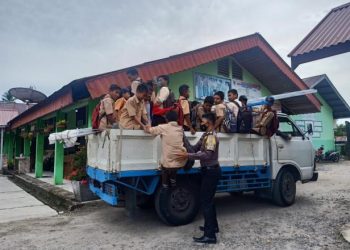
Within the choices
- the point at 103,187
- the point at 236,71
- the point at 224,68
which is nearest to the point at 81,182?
the point at 103,187

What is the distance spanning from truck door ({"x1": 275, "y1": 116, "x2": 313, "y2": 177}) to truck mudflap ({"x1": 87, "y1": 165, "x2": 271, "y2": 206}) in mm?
554

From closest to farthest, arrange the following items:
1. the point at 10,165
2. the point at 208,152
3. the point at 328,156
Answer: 1. the point at 208,152
2. the point at 10,165
3. the point at 328,156

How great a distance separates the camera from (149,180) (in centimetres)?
484

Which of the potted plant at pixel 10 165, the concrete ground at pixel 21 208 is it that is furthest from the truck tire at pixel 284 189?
the potted plant at pixel 10 165

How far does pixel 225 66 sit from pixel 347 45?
7228 millimetres

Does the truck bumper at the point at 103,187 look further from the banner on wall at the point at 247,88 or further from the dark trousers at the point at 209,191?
the banner on wall at the point at 247,88

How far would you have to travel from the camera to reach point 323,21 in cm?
408

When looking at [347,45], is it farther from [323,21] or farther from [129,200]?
[129,200]

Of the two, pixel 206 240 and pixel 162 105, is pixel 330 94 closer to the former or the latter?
pixel 162 105

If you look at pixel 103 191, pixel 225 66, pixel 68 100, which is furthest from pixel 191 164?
pixel 225 66

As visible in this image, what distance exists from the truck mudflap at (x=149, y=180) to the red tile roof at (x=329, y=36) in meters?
2.44

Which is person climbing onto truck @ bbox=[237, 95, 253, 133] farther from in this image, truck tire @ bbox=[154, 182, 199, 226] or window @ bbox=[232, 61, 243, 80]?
window @ bbox=[232, 61, 243, 80]

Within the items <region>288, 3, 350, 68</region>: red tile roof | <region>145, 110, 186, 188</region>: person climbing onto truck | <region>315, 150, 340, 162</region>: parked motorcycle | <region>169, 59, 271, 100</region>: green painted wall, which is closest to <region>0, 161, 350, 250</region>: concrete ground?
<region>145, 110, 186, 188</region>: person climbing onto truck

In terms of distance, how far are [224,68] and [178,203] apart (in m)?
6.65
